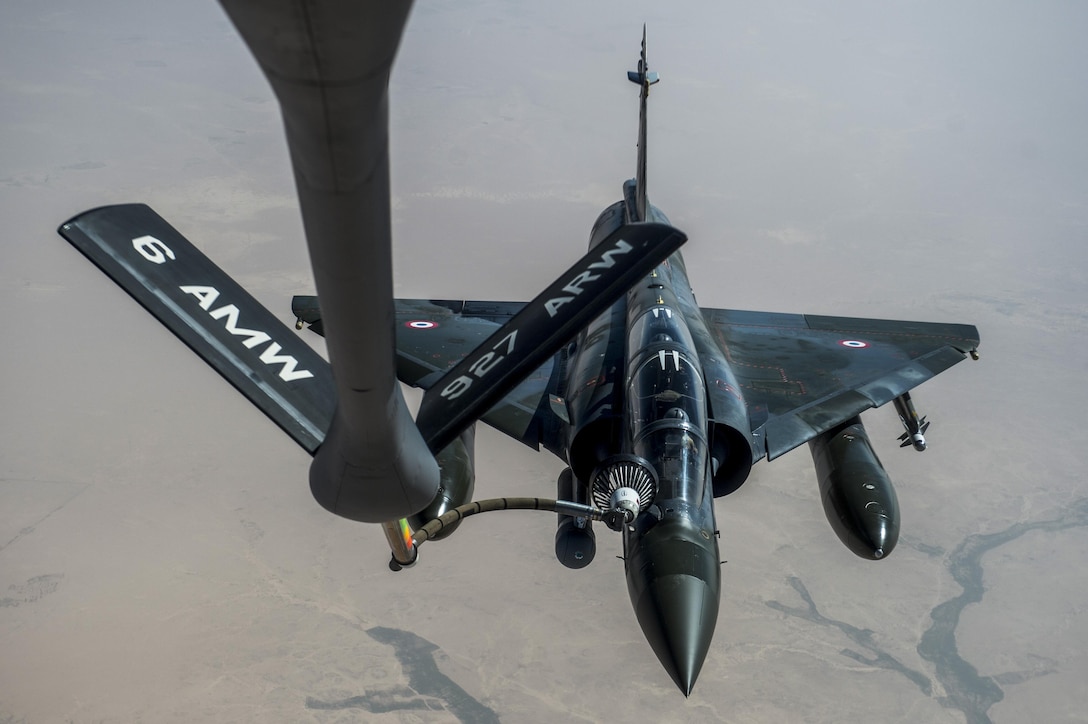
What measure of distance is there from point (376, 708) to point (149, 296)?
1029 cm

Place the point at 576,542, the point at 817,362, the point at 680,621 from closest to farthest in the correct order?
the point at 680,621 < the point at 576,542 < the point at 817,362

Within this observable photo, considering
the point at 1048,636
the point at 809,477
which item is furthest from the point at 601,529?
the point at 1048,636

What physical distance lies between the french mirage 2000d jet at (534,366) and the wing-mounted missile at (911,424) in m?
0.05

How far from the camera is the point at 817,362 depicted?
780 inches

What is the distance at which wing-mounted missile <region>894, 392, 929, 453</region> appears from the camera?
59.9ft

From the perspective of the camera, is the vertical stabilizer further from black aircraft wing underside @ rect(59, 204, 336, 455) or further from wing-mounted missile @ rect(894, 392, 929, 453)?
black aircraft wing underside @ rect(59, 204, 336, 455)

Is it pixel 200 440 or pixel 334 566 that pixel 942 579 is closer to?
pixel 334 566

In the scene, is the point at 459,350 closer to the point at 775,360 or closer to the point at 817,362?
the point at 775,360

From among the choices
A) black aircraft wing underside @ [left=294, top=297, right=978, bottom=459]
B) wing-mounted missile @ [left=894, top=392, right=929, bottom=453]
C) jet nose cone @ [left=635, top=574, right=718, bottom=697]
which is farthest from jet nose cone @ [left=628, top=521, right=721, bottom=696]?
wing-mounted missile @ [left=894, top=392, right=929, bottom=453]

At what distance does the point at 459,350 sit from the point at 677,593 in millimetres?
9249

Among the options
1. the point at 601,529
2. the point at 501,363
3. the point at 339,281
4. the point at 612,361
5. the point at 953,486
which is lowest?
the point at 953,486

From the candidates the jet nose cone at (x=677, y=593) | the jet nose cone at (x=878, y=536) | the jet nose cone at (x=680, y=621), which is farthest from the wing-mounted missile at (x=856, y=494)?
the jet nose cone at (x=680, y=621)

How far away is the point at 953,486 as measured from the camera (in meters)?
20.8

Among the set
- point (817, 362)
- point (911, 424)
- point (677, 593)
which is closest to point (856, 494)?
point (911, 424)
